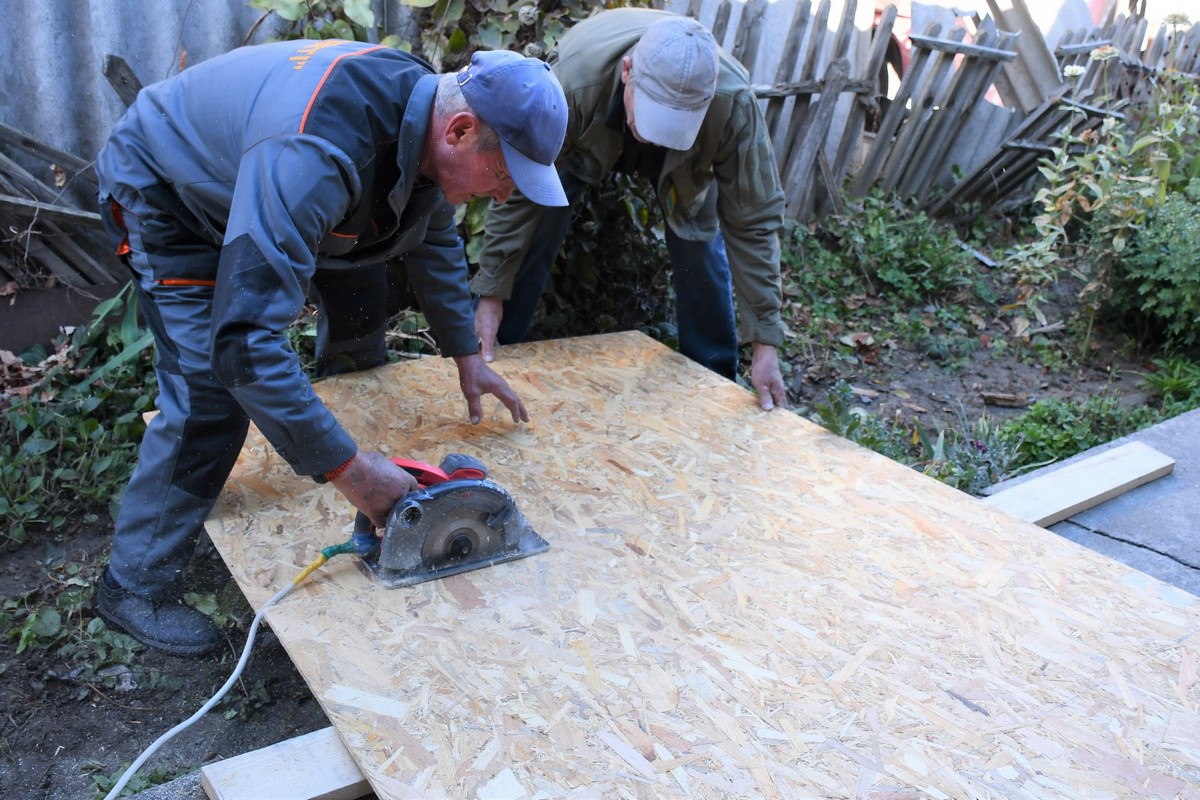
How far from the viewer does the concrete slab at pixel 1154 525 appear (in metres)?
3.16

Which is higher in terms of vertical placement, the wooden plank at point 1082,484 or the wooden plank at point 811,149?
the wooden plank at point 811,149

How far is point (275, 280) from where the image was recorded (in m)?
1.99

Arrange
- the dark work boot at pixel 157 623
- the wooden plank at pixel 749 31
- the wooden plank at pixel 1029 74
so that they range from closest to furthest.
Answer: the dark work boot at pixel 157 623, the wooden plank at pixel 749 31, the wooden plank at pixel 1029 74

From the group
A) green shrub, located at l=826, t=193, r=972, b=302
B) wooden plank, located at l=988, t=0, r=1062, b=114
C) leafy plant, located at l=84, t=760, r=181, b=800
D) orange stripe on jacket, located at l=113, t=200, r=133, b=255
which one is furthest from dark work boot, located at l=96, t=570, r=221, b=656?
wooden plank, located at l=988, t=0, r=1062, b=114

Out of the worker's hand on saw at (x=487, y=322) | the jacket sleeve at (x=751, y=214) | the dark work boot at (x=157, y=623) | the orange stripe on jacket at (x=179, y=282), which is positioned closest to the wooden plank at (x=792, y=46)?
the jacket sleeve at (x=751, y=214)

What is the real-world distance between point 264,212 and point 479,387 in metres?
1.24

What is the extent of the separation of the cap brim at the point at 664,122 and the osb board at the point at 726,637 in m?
1.02

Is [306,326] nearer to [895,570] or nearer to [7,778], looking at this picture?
[7,778]

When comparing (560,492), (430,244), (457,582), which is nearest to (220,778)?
(457,582)

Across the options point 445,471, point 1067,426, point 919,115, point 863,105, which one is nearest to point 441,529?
point 445,471

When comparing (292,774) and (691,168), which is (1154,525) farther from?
(292,774)

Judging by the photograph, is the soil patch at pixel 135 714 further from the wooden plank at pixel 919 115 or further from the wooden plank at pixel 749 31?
the wooden plank at pixel 919 115

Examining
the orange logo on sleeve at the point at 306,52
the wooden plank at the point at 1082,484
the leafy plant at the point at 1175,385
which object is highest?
the orange logo on sleeve at the point at 306,52

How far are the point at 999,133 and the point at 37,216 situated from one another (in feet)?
21.4
